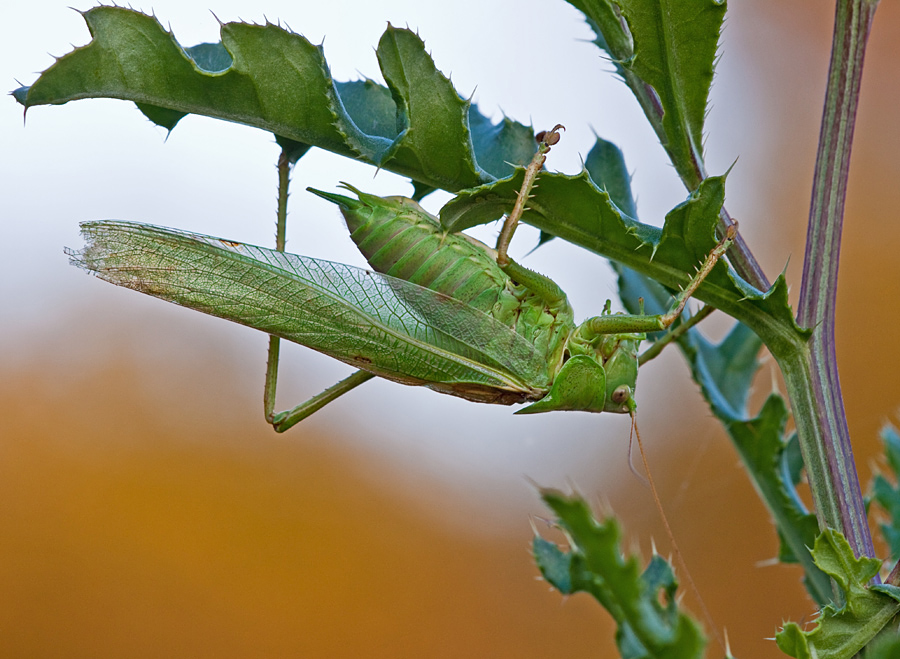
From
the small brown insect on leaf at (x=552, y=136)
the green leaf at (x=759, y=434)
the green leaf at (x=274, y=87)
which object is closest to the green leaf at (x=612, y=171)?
the green leaf at (x=759, y=434)

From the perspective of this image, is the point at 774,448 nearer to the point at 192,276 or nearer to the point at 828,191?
the point at 828,191

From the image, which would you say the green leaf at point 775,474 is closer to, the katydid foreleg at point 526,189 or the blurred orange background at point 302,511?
the katydid foreleg at point 526,189

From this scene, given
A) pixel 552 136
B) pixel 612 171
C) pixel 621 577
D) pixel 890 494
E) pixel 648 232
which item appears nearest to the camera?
pixel 621 577

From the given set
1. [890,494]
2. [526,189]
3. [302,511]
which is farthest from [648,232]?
[302,511]

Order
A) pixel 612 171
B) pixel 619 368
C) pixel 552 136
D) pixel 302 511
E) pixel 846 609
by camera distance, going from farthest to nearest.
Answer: pixel 302 511 < pixel 619 368 < pixel 612 171 < pixel 552 136 < pixel 846 609

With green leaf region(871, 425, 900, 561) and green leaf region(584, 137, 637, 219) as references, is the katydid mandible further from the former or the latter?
green leaf region(871, 425, 900, 561)

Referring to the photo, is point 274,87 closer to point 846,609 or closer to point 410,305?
point 410,305

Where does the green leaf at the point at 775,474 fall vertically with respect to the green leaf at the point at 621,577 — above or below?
below
